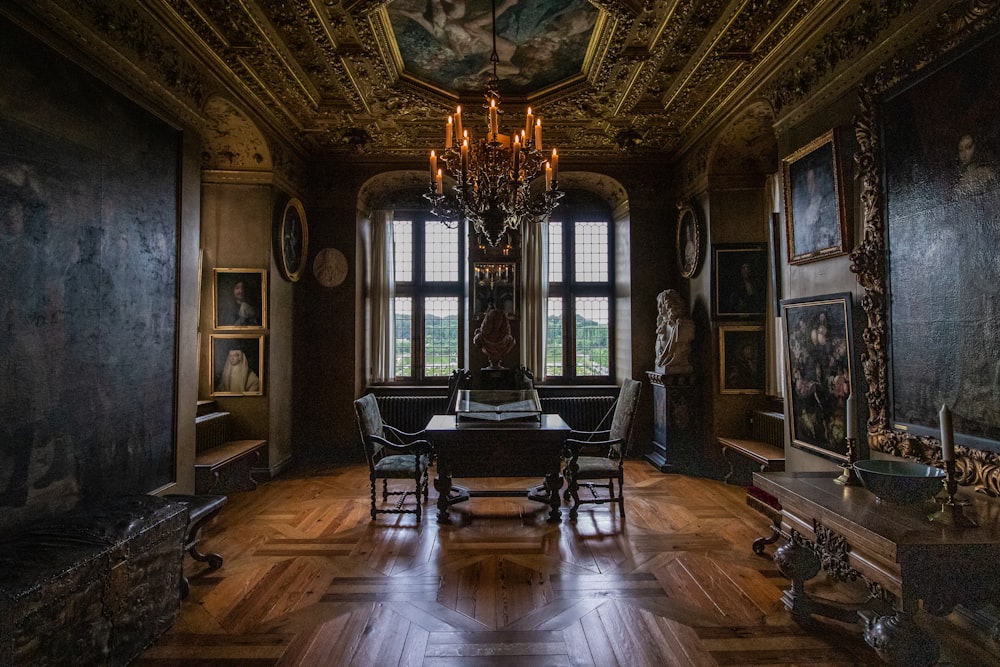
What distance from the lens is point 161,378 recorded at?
3.99 m

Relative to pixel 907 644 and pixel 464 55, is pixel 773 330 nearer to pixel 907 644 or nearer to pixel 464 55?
pixel 907 644

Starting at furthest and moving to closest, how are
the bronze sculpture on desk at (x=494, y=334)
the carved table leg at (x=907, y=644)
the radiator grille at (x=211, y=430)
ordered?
1. the bronze sculpture on desk at (x=494, y=334)
2. the radiator grille at (x=211, y=430)
3. the carved table leg at (x=907, y=644)

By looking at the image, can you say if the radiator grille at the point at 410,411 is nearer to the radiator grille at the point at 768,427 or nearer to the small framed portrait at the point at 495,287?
the small framed portrait at the point at 495,287

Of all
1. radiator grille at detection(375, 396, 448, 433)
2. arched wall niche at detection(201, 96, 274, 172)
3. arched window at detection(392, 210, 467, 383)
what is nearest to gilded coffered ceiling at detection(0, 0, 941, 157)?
arched wall niche at detection(201, 96, 274, 172)

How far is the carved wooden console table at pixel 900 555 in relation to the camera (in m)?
1.90

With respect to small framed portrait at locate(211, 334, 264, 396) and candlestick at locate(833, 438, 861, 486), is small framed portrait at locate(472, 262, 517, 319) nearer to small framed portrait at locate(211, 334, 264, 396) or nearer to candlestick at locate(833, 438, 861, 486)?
small framed portrait at locate(211, 334, 264, 396)

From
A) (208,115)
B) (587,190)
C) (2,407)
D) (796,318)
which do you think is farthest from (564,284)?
(2,407)

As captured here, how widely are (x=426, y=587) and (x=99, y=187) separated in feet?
11.1

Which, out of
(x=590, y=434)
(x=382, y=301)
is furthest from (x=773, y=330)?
(x=382, y=301)

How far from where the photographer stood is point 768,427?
5730 millimetres

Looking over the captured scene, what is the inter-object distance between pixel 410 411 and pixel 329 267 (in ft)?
7.85

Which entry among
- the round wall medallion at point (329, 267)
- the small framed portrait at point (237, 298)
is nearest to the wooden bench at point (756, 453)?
the round wall medallion at point (329, 267)

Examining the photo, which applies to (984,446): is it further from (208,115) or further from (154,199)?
(208,115)

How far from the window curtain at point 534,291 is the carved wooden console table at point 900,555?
206 inches
